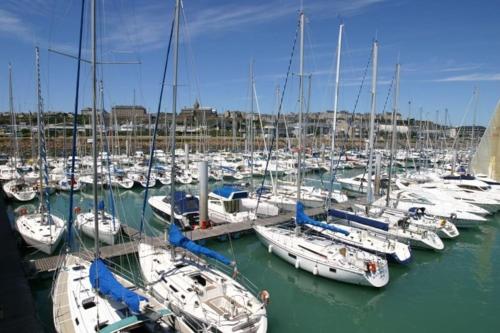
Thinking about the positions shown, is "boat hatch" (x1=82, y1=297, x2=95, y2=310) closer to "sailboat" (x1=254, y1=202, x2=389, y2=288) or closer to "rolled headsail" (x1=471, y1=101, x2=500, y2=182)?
"sailboat" (x1=254, y1=202, x2=389, y2=288)

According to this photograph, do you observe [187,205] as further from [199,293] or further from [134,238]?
[199,293]

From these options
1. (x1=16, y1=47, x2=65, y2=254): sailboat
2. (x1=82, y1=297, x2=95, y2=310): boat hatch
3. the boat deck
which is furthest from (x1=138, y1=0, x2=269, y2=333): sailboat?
(x1=16, y1=47, x2=65, y2=254): sailboat

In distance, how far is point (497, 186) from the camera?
36531mm

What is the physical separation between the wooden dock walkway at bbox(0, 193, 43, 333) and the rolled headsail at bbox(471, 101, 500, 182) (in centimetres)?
4600

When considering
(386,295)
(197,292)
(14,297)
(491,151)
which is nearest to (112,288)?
(197,292)

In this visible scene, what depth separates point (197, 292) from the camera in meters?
11.9

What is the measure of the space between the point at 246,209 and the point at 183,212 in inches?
219

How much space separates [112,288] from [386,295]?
11.9m

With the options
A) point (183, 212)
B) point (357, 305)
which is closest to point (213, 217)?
point (183, 212)

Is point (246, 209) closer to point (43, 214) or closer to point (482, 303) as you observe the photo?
point (43, 214)

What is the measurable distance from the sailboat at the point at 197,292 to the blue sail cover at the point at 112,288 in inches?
60.5

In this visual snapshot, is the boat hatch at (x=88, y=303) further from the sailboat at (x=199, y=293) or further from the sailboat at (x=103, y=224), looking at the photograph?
the sailboat at (x=103, y=224)

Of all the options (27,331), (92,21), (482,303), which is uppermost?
(92,21)

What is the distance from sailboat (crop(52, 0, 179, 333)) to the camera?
32.6 ft
